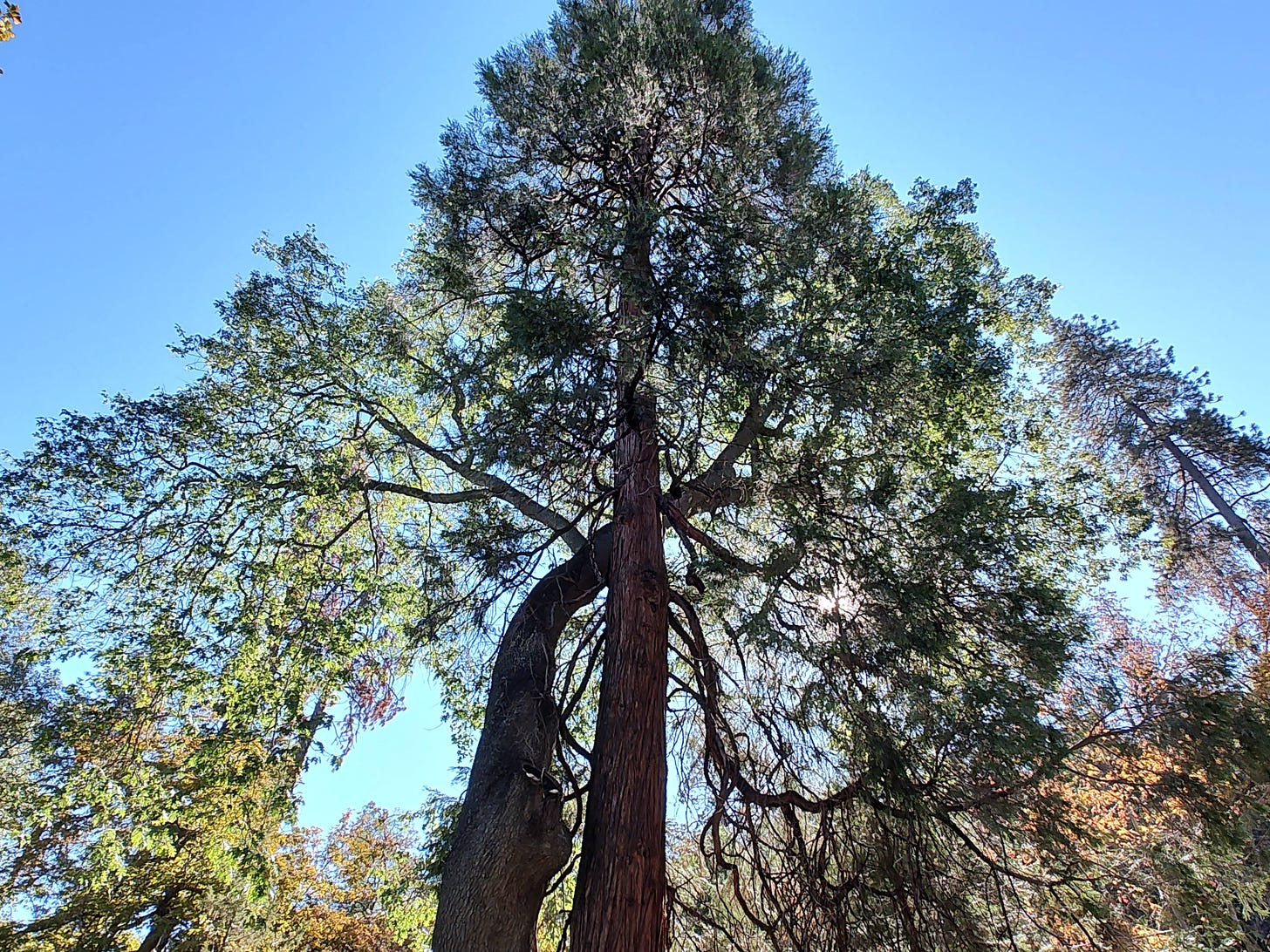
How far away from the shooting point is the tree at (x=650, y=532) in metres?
4.03

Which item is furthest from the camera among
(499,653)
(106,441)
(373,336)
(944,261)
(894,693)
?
(373,336)

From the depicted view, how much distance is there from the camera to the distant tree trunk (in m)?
3.50

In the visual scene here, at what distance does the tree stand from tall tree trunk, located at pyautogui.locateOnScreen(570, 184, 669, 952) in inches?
0.9

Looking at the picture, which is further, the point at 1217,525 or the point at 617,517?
the point at 1217,525

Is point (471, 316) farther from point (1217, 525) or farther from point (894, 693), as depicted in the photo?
point (1217, 525)

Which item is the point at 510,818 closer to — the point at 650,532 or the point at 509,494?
the point at 650,532

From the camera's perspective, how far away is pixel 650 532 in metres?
5.04

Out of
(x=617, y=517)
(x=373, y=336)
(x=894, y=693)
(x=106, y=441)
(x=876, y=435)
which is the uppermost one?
(x=373, y=336)

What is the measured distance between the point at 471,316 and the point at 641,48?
365 centimetres

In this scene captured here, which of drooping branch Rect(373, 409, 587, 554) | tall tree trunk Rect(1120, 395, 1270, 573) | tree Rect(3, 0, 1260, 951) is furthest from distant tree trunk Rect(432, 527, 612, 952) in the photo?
tall tree trunk Rect(1120, 395, 1270, 573)

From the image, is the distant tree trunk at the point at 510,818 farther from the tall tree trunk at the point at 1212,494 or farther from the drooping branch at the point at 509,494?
the tall tree trunk at the point at 1212,494

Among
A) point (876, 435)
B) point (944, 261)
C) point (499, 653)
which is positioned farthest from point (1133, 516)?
point (499, 653)

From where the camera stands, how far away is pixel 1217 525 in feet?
45.9

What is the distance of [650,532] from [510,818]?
85.8 inches
